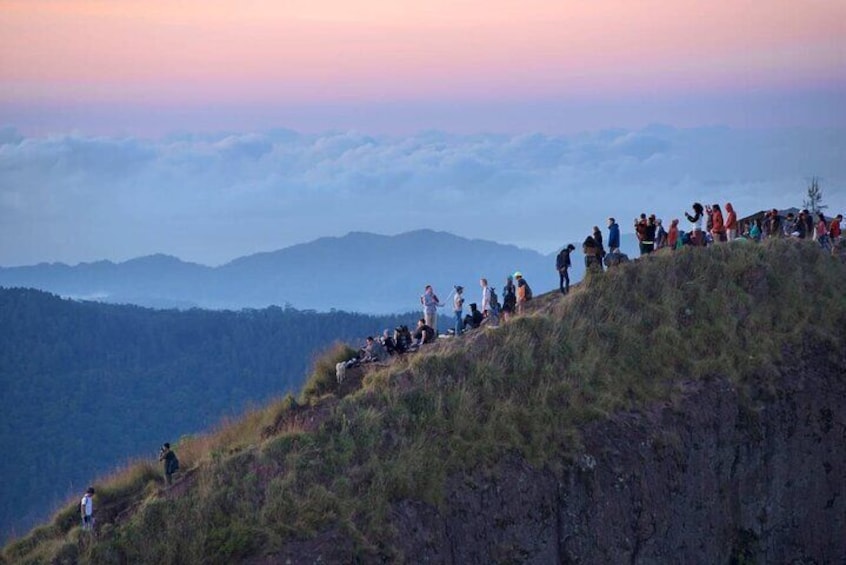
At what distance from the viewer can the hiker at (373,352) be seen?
1174 inches

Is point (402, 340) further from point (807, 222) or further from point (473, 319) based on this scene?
point (807, 222)

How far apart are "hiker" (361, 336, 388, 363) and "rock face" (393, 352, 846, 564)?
15.0ft

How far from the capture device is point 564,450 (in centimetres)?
2706

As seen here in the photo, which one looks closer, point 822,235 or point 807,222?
point 822,235

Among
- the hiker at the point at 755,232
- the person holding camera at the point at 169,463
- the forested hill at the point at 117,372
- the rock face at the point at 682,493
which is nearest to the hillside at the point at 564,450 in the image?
the rock face at the point at 682,493

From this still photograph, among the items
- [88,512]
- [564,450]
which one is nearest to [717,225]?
Answer: [564,450]

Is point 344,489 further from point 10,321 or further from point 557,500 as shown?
point 10,321

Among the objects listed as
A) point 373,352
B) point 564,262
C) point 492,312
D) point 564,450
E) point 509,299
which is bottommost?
point 564,450

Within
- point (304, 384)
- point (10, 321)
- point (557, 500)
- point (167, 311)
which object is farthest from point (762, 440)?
point (167, 311)

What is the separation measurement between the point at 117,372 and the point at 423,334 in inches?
2726

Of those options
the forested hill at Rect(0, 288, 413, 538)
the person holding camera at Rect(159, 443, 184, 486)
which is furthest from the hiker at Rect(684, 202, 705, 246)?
the forested hill at Rect(0, 288, 413, 538)

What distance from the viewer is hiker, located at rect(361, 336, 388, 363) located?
29.8m

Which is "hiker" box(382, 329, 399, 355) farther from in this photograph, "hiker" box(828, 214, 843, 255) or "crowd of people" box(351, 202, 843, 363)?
"hiker" box(828, 214, 843, 255)

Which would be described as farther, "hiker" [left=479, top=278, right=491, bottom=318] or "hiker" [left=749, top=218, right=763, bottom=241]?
"hiker" [left=749, top=218, right=763, bottom=241]
